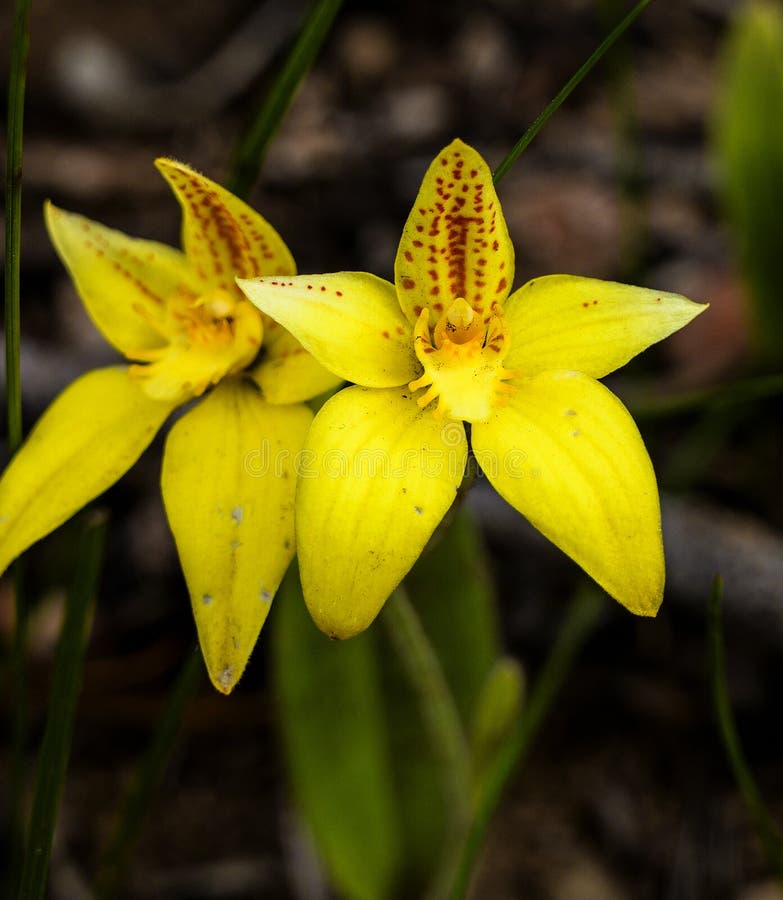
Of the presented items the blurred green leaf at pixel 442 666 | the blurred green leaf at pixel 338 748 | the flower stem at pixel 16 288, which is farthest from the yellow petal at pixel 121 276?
the blurred green leaf at pixel 442 666

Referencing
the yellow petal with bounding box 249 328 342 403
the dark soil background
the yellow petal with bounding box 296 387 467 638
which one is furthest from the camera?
the dark soil background

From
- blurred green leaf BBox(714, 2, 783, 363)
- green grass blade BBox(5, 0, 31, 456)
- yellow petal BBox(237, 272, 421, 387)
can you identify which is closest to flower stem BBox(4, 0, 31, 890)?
green grass blade BBox(5, 0, 31, 456)

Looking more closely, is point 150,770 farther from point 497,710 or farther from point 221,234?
point 221,234

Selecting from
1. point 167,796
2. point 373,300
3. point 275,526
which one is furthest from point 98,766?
point 373,300

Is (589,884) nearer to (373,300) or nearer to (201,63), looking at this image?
(373,300)

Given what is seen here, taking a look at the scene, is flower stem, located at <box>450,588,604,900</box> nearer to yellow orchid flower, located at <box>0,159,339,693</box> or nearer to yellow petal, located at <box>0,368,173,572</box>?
yellow orchid flower, located at <box>0,159,339,693</box>

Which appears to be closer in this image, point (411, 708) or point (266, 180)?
point (411, 708)

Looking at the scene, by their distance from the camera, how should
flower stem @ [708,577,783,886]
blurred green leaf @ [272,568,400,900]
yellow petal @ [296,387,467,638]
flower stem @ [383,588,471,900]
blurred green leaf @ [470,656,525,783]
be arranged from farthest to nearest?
blurred green leaf @ [272,568,400,900], blurred green leaf @ [470,656,525,783], flower stem @ [383,588,471,900], flower stem @ [708,577,783,886], yellow petal @ [296,387,467,638]
